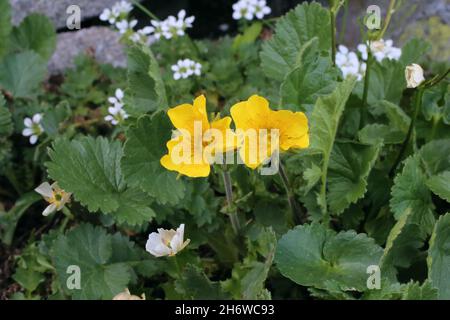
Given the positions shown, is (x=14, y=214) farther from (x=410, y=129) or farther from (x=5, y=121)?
(x=410, y=129)

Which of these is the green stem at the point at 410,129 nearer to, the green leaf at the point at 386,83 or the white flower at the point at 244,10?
the green leaf at the point at 386,83

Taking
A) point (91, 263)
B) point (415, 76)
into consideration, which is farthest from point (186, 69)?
point (415, 76)

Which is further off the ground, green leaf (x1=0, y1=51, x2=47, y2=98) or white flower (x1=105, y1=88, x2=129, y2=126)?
green leaf (x1=0, y1=51, x2=47, y2=98)

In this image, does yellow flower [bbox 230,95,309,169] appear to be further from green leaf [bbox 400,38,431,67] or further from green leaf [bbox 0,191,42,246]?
green leaf [bbox 0,191,42,246]

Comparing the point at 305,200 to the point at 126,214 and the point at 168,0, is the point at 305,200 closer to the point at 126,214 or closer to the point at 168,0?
the point at 126,214

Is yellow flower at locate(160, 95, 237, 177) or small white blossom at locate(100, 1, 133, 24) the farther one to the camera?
small white blossom at locate(100, 1, 133, 24)

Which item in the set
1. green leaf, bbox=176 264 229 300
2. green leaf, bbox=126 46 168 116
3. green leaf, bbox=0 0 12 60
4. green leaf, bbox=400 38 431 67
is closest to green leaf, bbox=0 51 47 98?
green leaf, bbox=0 0 12 60

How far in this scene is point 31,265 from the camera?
87.7 inches

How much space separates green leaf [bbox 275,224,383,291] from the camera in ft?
5.65

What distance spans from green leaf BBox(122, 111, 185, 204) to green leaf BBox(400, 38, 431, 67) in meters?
0.89

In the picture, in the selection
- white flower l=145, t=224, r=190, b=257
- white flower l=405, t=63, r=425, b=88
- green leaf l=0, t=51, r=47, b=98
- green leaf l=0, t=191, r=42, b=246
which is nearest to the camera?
white flower l=145, t=224, r=190, b=257

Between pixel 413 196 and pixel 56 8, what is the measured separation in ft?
6.15

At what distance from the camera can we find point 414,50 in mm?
2150

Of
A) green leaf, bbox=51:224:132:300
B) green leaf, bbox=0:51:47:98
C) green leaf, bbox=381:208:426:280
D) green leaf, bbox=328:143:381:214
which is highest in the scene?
green leaf, bbox=0:51:47:98
